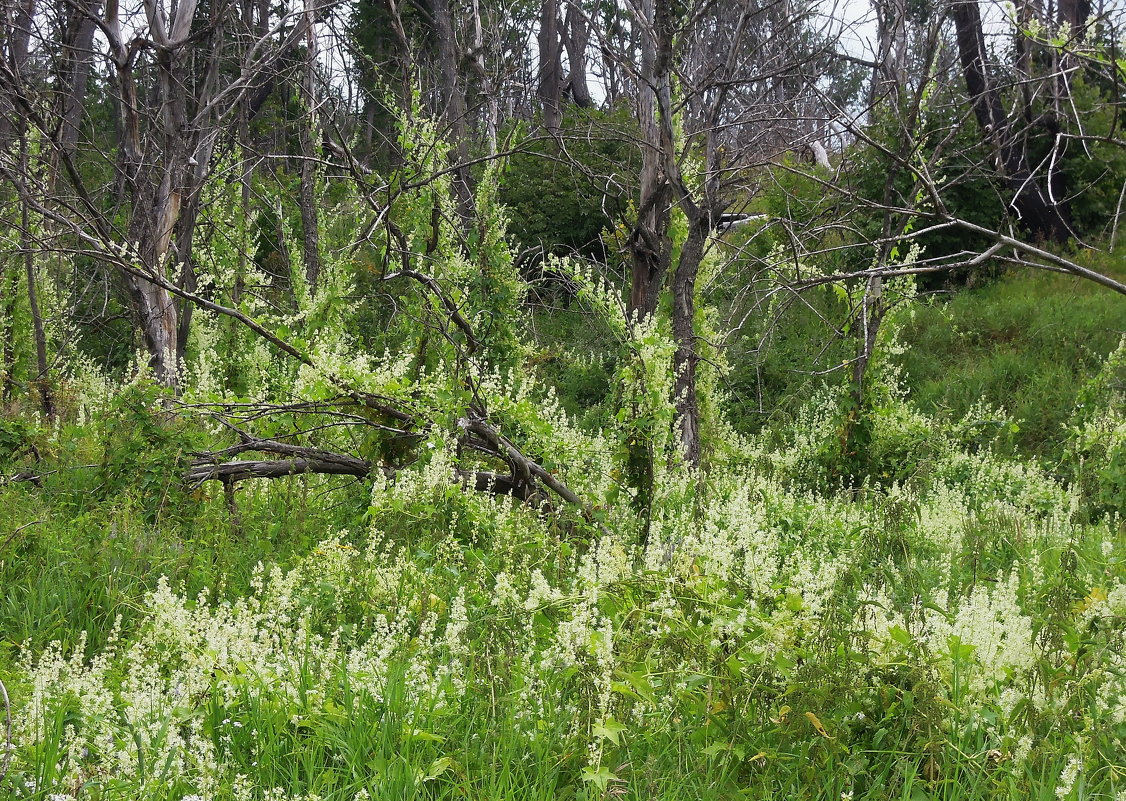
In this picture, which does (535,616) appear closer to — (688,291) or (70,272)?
(688,291)

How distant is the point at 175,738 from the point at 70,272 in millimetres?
12628

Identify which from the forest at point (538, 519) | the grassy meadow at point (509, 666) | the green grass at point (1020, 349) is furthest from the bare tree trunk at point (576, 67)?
the grassy meadow at point (509, 666)

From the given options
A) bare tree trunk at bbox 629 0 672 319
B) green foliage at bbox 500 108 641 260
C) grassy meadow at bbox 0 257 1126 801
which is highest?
green foliage at bbox 500 108 641 260

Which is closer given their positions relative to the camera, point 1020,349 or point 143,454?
point 143,454

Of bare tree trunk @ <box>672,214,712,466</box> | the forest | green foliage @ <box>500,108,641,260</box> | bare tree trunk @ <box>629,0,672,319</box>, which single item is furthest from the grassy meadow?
green foliage @ <box>500,108,641,260</box>

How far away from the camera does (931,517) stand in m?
6.17

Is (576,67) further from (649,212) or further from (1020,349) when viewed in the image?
(649,212)

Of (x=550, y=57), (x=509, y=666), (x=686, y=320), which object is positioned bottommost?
(x=509, y=666)

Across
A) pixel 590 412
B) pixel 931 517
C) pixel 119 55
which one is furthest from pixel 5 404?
pixel 931 517

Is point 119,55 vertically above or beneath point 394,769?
above

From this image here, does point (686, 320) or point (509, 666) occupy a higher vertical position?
point (686, 320)

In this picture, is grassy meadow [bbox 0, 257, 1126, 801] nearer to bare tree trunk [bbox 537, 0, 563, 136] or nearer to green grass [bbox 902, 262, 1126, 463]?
green grass [bbox 902, 262, 1126, 463]

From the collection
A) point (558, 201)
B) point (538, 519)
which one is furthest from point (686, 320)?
point (558, 201)

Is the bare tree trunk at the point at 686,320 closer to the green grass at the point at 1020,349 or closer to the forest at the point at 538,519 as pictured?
the forest at the point at 538,519
